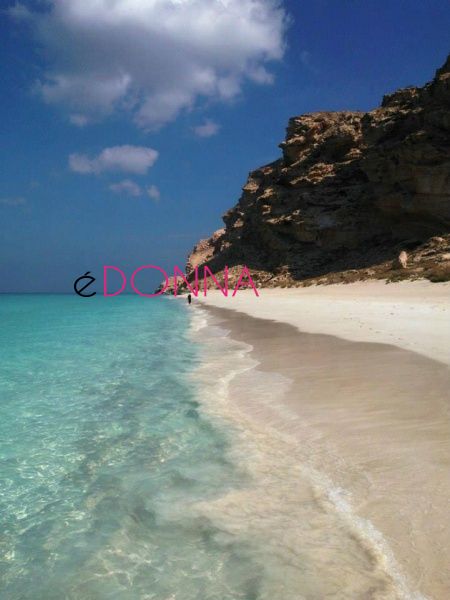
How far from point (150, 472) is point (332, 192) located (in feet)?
170

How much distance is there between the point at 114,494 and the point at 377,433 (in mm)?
2601

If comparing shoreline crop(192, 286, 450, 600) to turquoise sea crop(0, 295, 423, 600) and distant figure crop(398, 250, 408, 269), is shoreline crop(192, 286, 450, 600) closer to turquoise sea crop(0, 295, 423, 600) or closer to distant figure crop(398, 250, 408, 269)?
turquoise sea crop(0, 295, 423, 600)

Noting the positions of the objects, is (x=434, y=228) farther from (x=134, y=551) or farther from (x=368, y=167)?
(x=134, y=551)

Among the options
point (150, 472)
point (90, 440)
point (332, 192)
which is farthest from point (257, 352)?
point (332, 192)

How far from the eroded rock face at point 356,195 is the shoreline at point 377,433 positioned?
22392 mm

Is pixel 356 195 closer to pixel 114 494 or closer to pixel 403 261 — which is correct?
pixel 403 261

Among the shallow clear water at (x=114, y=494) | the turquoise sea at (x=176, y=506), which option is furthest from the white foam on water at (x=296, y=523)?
the shallow clear water at (x=114, y=494)

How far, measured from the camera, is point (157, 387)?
24.6 ft

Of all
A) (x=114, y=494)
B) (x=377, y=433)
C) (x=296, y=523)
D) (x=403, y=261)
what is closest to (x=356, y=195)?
(x=403, y=261)

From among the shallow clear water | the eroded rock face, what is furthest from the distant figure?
the shallow clear water

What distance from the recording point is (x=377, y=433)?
14.2 feet

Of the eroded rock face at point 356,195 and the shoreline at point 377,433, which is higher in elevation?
the eroded rock face at point 356,195

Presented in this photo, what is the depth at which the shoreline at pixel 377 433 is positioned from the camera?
8.42 ft

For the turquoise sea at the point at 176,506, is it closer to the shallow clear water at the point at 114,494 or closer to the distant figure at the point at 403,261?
the shallow clear water at the point at 114,494
